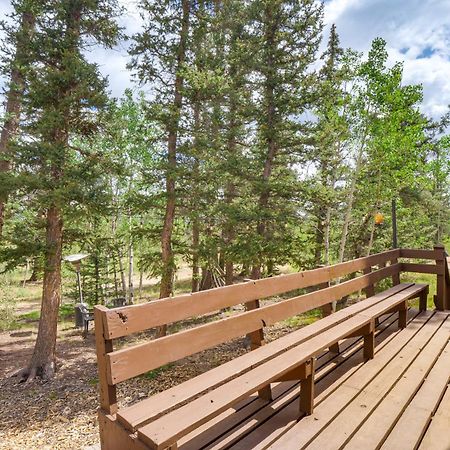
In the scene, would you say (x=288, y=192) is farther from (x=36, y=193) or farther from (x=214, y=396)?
(x=214, y=396)

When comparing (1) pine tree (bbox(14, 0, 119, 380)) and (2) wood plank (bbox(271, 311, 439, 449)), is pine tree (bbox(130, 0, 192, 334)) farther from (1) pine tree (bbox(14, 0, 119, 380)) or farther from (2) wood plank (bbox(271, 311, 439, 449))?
(2) wood plank (bbox(271, 311, 439, 449))

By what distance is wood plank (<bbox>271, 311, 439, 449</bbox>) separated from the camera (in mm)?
2438

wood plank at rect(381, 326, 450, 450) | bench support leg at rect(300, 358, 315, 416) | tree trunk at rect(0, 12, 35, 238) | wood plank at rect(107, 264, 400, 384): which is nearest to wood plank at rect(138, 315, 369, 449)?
bench support leg at rect(300, 358, 315, 416)

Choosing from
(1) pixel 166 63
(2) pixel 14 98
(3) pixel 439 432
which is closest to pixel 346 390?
(3) pixel 439 432

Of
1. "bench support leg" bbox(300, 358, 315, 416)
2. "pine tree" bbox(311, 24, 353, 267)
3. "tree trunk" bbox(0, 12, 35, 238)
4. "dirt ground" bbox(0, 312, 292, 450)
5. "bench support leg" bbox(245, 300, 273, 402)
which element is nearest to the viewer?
"bench support leg" bbox(300, 358, 315, 416)

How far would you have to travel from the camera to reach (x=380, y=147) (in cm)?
1149

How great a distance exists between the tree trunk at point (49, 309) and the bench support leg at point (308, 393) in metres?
9.02

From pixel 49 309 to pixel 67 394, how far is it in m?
2.60

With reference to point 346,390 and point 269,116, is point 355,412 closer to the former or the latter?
point 346,390

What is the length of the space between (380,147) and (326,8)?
5074 mm

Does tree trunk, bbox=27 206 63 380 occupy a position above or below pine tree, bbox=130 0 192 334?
below

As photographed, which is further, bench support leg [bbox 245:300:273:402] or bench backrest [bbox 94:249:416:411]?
bench support leg [bbox 245:300:273:402]

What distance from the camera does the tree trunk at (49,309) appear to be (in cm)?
988

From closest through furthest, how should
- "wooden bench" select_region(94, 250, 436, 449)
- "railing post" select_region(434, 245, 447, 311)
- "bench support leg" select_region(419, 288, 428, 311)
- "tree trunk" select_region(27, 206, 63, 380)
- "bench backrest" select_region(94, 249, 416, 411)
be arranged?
"wooden bench" select_region(94, 250, 436, 449) < "bench backrest" select_region(94, 249, 416, 411) < "bench support leg" select_region(419, 288, 428, 311) < "railing post" select_region(434, 245, 447, 311) < "tree trunk" select_region(27, 206, 63, 380)
